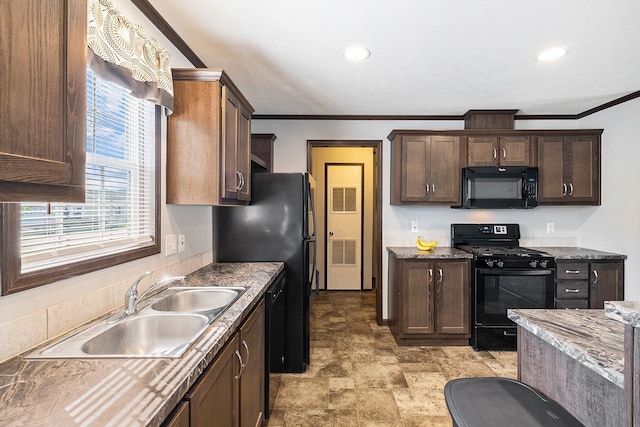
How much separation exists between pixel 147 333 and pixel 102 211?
1.93ft

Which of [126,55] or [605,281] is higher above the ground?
[126,55]

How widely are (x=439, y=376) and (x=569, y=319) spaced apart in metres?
1.70

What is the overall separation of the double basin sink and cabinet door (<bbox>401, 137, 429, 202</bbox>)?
7.63 feet

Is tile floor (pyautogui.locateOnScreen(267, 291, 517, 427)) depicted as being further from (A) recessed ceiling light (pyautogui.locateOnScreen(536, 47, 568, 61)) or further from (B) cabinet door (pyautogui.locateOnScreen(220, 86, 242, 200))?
(A) recessed ceiling light (pyautogui.locateOnScreen(536, 47, 568, 61))

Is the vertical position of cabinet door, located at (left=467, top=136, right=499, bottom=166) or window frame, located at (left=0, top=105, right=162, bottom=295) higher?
cabinet door, located at (left=467, top=136, right=499, bottom=166)

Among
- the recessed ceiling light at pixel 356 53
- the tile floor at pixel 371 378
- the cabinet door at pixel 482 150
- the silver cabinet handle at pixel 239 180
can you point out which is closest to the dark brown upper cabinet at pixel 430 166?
the cabinet door at pixel 482 150

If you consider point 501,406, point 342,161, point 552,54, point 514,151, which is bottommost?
point 501,406

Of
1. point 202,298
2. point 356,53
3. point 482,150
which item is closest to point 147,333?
point 202,298

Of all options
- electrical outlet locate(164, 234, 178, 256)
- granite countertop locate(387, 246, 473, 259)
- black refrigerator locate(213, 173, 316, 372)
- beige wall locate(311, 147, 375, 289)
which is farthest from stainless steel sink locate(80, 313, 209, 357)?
beige wall locate(311, 147, 375, 289)

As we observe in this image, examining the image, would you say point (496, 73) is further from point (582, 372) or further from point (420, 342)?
point (420, 342)

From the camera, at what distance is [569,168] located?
3.44 metres

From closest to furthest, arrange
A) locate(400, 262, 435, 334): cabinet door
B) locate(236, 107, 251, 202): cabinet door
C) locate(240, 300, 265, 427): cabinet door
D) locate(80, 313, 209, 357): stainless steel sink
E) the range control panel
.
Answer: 1. locate(80, 313, 209, 357): stainless steel sink
2. locate(240, 300, 265, 427): cabinet door
3. locate(236, 107, 251, 202): cabinet door
4. locate(400, 262, 435, 334): cabinet door
5. the range control panel

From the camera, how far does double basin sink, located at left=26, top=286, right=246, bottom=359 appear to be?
1064mm

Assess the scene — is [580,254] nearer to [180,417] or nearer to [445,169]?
[445,169]
